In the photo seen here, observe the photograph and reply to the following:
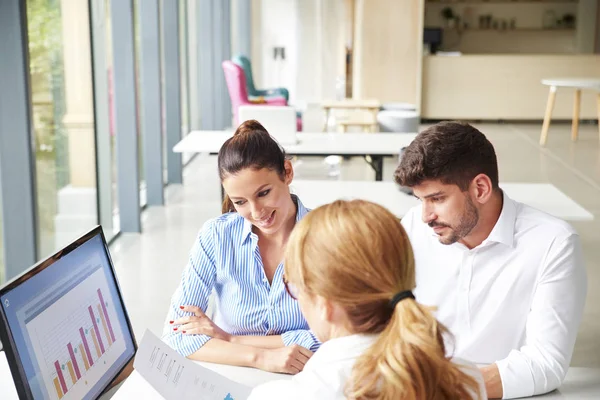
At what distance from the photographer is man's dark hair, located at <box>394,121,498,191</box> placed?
2145mm

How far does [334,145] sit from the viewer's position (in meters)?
5.79

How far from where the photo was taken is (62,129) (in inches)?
188

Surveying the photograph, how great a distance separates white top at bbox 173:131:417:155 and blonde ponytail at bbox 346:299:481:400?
431cm

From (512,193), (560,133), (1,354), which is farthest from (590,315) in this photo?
(560,133)

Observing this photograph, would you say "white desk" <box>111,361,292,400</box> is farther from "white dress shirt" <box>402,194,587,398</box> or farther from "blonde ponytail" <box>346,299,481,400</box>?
"blonde ponytail" <box>346,299,481,400</box>

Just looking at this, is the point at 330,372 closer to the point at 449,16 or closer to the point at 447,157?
the point at 447,157

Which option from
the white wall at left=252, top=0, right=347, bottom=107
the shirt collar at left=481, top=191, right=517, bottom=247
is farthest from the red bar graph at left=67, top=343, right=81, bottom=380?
the white wall at left=252, top=0, right=347, bottom=107

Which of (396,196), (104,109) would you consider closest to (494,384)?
(396,196)

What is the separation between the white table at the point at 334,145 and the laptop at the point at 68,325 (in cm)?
373

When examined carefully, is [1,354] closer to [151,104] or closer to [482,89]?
[151,104]

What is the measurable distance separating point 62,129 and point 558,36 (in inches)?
453

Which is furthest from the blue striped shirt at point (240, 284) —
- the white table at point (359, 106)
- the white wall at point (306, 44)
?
the white wall at point (306, 44)

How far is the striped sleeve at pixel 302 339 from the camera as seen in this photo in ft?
7.23

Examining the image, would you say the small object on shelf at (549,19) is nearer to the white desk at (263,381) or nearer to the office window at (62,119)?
the office window at (62,119)
